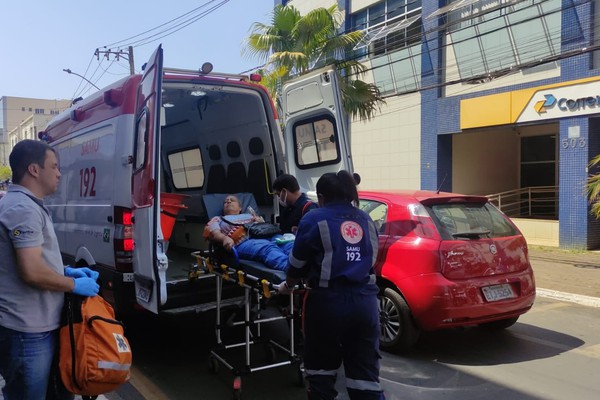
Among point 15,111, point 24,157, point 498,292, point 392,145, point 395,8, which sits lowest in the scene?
point 498,292

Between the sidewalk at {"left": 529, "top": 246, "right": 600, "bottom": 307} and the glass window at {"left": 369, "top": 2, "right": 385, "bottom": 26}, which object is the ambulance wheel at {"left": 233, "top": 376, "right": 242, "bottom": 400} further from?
the glass window at {"left": 369, "top": 2, "right": 385, "bottom": 26}

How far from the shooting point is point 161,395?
419 cm

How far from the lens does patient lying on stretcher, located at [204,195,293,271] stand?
4.34 m

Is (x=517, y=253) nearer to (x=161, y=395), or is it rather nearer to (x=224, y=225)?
(x=224, y=225)

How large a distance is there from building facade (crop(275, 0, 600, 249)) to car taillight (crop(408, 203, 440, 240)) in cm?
820

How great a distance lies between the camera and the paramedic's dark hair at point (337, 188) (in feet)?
A: 10.5

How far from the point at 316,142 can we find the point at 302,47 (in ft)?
28.3

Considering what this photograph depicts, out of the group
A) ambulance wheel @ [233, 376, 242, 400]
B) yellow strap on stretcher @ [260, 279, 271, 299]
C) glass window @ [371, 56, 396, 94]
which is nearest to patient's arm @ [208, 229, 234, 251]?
yellow strap on stretcher @ [260, 279, 271, 299]

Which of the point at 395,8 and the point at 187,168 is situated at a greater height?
the point at 395,8

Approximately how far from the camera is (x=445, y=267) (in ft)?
15.9

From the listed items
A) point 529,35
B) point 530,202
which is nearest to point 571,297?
point 529,35

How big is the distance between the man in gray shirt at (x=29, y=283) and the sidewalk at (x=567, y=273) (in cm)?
753

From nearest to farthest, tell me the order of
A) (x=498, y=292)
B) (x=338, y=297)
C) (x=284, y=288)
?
(x=338, y=297)
(x=284, y=288)
(x=498, y=292)

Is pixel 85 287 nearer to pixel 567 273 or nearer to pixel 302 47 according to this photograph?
pixel 567 273
